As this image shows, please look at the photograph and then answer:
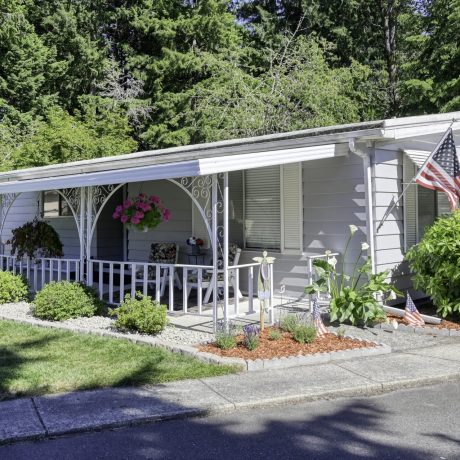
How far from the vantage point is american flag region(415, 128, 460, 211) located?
27.7ft

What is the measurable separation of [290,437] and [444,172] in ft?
18.0

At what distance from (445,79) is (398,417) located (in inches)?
785

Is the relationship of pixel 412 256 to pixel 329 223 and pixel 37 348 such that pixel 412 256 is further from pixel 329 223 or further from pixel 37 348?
pixel 37 348

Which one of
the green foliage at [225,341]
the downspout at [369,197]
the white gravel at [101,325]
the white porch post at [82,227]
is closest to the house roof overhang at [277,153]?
the downspout at [369,197]

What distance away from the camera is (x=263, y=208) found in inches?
397

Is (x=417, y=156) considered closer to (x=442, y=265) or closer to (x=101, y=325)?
(x=442, y=265)

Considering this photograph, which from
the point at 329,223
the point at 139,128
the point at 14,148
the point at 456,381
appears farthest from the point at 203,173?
the point at 139,128

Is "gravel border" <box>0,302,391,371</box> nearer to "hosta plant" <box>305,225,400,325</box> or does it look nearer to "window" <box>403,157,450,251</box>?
"hosta plant" <box>305,225,400,325</box>

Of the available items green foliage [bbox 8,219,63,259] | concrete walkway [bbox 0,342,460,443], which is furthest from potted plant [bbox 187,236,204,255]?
concrete walkway [bbox 0,342,460,443]

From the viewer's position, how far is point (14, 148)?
22.2m

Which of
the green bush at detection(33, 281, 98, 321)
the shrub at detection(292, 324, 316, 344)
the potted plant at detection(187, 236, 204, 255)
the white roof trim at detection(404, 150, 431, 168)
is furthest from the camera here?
the potted plant at detection(187, 236, 204, 255)

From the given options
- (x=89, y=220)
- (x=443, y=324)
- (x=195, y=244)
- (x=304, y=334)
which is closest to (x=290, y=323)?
(x=304, y=334)

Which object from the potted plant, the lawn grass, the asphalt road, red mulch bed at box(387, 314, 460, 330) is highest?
the potted plant

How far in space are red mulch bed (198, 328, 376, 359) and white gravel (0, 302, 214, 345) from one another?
1.68 feet
